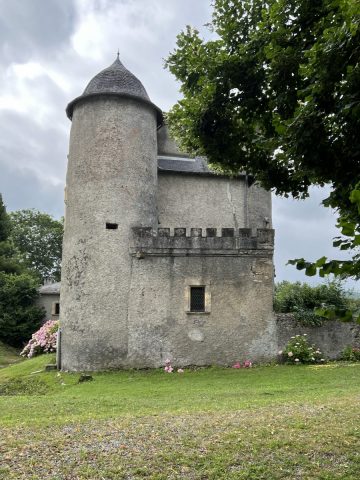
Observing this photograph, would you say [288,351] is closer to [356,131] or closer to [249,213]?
[249,213]

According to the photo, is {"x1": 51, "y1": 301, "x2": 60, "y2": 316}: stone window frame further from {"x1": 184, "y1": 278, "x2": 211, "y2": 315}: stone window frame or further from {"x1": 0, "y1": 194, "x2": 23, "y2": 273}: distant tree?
{"x1": 184, "y1": 278, "x2": 211, "y2": 315}: stone window frame

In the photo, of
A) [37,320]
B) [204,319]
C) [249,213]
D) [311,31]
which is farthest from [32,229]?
[311,31]

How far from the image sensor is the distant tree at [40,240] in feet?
175

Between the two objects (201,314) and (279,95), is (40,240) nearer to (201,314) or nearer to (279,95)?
(201,314)

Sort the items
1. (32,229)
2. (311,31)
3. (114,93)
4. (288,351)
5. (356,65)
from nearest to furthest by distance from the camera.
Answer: (356,65)
(311,31)
(288,351)
(114,93)
(32,229)

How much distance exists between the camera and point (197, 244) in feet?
60.5

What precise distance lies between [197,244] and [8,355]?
52.2ft

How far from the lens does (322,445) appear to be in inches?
272

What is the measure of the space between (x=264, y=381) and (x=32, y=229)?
44074 millimetres

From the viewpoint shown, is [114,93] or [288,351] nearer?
[288,351]

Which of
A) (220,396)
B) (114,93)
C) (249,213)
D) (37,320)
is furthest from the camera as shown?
(37,320)

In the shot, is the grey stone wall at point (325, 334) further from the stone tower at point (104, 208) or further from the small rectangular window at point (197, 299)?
the stone tower at point (104, 208)

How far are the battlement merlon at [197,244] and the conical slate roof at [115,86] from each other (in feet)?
17.9

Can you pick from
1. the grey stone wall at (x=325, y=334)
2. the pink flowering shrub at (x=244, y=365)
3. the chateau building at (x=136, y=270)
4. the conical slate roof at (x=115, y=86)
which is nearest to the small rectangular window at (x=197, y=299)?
the chateau building at (x=136, y=270)
